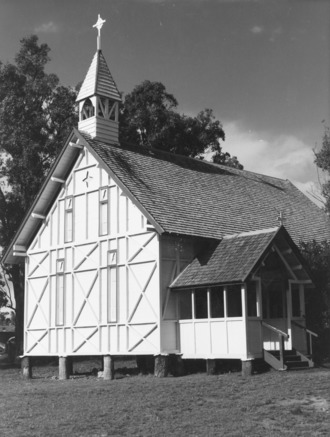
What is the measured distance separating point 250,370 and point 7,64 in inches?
1106

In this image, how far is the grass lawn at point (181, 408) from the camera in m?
14.5

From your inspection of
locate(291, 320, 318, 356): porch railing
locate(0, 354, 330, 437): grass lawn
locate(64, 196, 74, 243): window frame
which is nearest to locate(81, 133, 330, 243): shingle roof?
locate(64, 196, 74, 243): window frame

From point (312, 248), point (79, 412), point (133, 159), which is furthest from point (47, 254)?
point (79, 412)

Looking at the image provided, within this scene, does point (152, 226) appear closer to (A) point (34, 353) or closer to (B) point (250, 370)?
(B) point (250, 370)

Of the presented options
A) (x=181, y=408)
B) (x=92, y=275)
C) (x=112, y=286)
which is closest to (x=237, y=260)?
(x=112, y=286)

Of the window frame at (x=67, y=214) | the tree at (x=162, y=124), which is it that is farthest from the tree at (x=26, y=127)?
the window frame at (x=67, y=214)

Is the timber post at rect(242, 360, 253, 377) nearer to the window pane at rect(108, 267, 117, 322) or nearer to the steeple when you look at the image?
the window pane at rect(108, 267, 117, 322)

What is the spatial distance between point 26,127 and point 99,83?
12600 millimetres

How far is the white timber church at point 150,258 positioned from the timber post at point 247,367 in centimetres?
5

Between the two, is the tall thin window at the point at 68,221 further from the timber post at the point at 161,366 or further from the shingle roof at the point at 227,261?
the timber post at the point at 161,366

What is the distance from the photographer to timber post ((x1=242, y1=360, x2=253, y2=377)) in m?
22.3

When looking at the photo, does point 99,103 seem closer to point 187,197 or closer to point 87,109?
point 87,109

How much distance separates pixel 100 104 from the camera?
102 feet

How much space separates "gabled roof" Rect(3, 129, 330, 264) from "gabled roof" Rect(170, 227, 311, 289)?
1.17 metres
